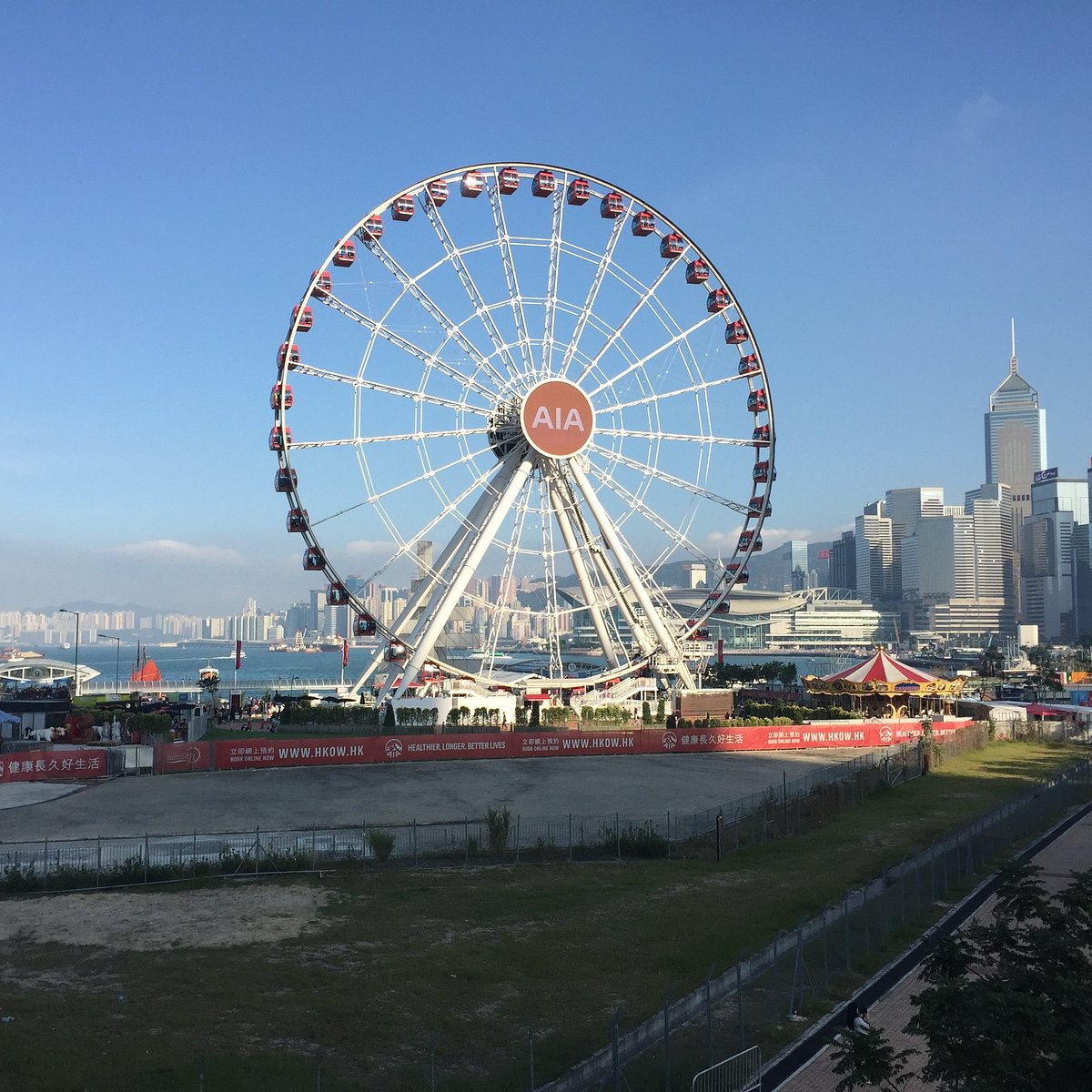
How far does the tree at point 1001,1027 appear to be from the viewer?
11805 mm

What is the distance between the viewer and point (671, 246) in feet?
212

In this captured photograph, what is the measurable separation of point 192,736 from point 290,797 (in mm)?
17114

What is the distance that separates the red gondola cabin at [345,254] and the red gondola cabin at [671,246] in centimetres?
1854

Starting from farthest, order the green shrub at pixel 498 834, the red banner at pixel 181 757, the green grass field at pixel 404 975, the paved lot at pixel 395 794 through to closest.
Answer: the red banner at pixel 181 757
the paved lot at pixel 395 794
the green shrub at pixel 498 834
the green grass field at pixel 404 975

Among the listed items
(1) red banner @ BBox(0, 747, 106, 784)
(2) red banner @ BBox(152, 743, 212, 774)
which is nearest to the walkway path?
(2) red banner @ BBox(152, 743, 212, 774)

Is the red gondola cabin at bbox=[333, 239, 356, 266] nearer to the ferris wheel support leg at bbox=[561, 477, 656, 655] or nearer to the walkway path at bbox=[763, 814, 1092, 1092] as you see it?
the ferris wheel support leg at bbox=[561, 477, 656, 655]

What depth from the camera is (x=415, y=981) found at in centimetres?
1923

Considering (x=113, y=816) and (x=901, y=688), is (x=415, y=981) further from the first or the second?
(x=901, y=688)

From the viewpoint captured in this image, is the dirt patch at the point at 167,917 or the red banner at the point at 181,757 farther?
the red banner at the point at 181,757

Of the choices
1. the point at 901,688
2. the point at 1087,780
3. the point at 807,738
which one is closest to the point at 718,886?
the point at 1087,780

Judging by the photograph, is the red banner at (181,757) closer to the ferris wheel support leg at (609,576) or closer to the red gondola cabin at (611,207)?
the ferris wheel support leg at (609,576)

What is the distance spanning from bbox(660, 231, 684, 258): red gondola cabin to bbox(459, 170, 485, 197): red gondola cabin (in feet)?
37.4

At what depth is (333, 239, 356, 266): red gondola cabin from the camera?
5678cm

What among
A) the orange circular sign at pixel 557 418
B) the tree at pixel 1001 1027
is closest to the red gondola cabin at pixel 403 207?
the orange circular sign at pixel 557 418
